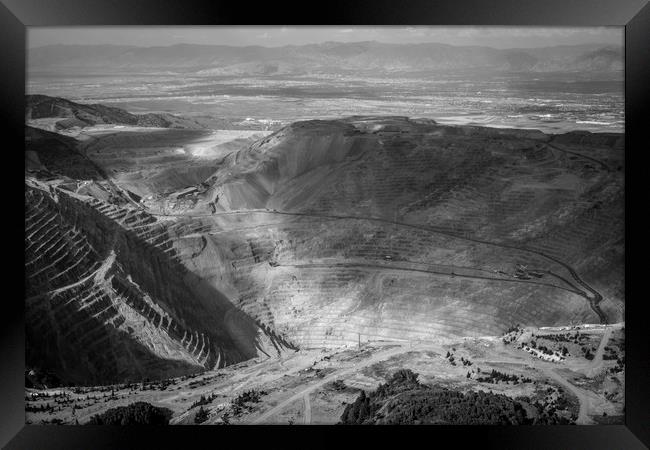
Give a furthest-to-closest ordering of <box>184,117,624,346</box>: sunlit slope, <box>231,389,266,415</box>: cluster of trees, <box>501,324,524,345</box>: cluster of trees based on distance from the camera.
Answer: <box>184,117,624,346</box>: sunlit slope → <box>501,324,524,345</box>: cluster of trees → <box>231,389,266,415</box>: cluster of trees

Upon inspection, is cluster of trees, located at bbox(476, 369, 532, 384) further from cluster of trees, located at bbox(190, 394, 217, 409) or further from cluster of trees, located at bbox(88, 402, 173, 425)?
cluster of trees, located at bbox(88, 402, 173, 425)

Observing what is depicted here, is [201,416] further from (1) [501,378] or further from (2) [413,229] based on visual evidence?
(2) [413,229]

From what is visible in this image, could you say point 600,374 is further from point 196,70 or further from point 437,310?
point 196,70

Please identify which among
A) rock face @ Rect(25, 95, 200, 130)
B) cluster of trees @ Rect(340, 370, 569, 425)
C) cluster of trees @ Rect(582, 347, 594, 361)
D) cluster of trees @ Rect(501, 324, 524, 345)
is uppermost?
rock face @ Rect(25, 95, 200, 130)

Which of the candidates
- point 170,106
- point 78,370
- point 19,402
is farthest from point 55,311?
point 170,106

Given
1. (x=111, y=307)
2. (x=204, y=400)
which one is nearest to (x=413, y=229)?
(x=204, y=400)

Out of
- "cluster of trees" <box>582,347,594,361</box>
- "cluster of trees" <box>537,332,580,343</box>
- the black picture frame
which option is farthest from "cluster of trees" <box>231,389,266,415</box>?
"cluster of trees" <box>582,347,594,361</box>
